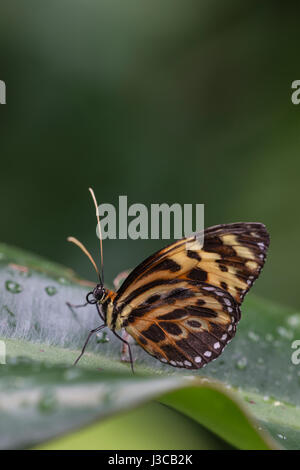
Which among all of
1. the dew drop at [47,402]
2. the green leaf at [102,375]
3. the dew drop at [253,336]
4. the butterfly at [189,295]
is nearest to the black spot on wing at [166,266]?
the butterfly at [189,295]

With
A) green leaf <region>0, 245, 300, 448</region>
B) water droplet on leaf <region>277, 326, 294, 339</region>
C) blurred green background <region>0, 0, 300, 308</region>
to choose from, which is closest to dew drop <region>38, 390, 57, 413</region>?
green leaf <region>0, 245, 300, 448</region>

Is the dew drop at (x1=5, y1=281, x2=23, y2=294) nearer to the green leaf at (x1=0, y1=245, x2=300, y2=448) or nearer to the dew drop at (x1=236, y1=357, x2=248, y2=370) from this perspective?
the green leaf at (x1=0, y1=245, x2=300, y2=448)

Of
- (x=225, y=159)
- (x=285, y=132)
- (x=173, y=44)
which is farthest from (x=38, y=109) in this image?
(x=285, y=132)

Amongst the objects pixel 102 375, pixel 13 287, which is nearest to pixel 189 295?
pixel 13 287

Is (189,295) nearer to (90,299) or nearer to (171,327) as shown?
(171,327)
